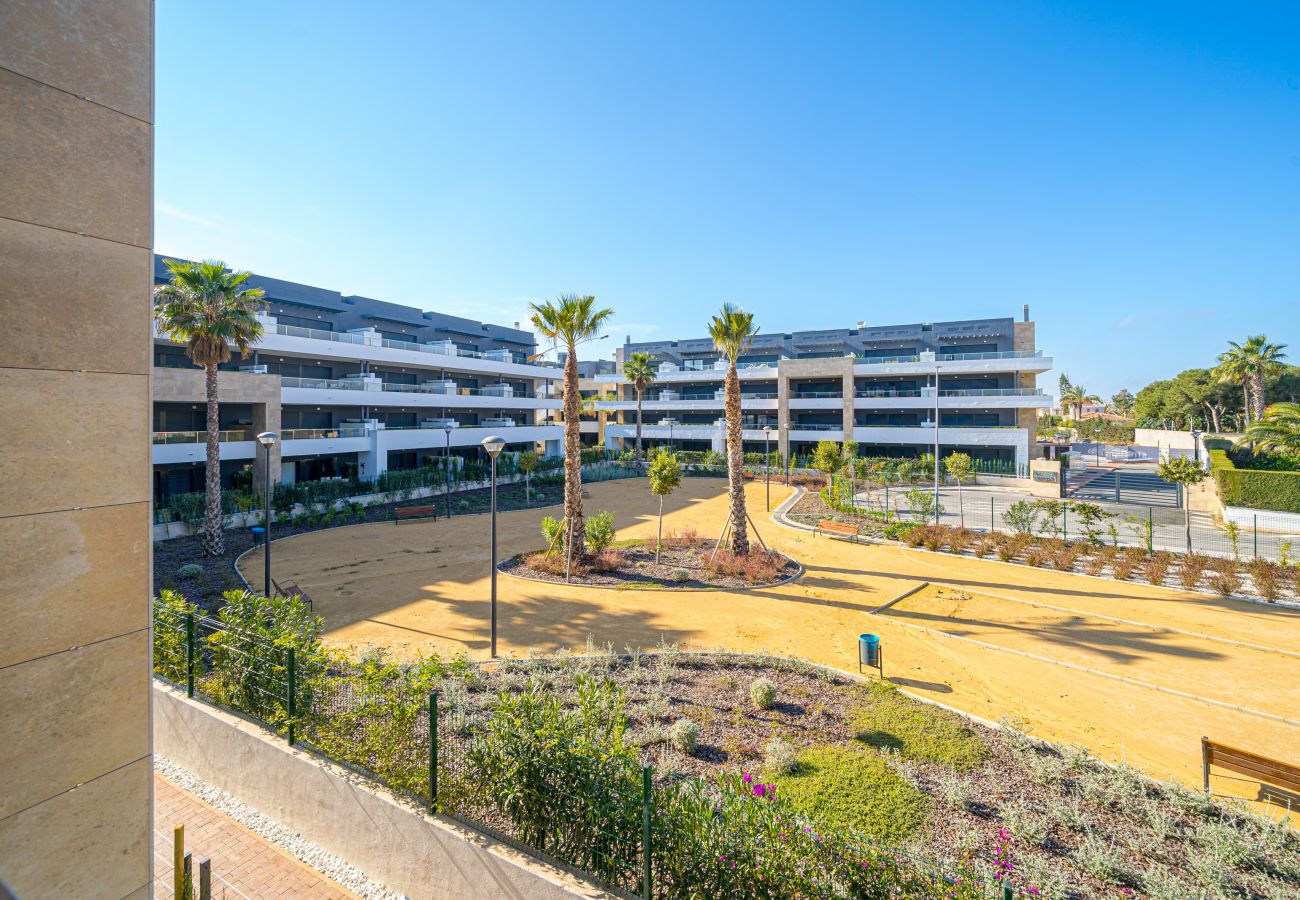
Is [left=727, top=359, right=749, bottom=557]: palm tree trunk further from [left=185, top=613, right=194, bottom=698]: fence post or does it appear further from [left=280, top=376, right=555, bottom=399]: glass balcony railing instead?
[left=280, top=376, right=555, bottom=399]: glass balcony railing

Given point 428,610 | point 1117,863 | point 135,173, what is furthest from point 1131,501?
point 135,173

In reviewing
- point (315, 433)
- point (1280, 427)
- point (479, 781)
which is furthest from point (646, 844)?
point (1280, 427)

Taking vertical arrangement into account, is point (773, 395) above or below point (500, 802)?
above

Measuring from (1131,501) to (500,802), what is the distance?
43833 mm

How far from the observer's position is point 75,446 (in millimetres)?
4945

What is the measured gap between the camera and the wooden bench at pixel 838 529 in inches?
1039

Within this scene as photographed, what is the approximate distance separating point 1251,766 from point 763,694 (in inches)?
272

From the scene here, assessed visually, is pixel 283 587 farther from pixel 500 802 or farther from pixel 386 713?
pixel 500 802

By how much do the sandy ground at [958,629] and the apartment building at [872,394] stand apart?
85.1 ft

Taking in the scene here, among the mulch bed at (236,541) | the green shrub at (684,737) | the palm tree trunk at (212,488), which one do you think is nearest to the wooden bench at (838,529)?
the mulch bed at (236,541)

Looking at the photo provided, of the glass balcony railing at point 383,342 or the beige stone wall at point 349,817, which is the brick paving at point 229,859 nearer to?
the beige stone wall at point 349,817

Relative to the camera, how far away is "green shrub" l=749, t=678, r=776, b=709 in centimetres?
1083

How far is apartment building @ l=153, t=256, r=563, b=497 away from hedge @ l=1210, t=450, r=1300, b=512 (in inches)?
1831

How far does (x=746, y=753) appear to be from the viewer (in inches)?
365
